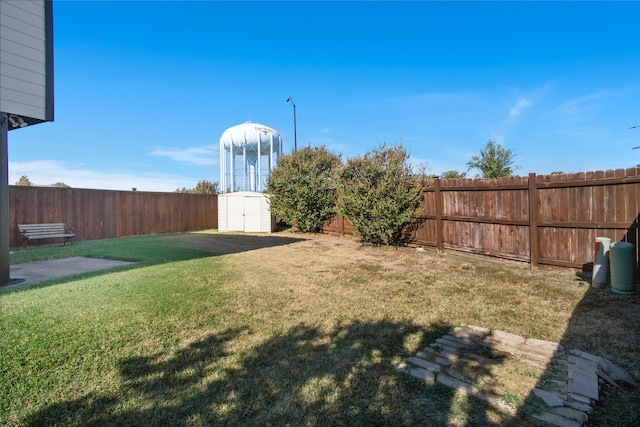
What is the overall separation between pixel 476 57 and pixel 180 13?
9160 millimetres

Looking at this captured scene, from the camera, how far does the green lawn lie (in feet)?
6.31

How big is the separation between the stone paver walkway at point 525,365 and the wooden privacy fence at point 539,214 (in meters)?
3.46

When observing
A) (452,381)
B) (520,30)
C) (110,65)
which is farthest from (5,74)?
(520,30)

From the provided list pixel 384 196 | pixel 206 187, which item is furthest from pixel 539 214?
pixel 206 187

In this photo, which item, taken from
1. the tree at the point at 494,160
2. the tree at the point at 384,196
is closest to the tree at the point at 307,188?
the tree at the point at 384,196

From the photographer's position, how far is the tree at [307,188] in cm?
1323

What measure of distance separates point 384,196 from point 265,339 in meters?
6.29

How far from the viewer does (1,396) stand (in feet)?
6.67

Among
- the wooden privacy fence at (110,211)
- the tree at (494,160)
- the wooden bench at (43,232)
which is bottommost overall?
the wooden bench at (43,232)

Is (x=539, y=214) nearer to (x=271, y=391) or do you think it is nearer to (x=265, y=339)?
(x=265, y=339)

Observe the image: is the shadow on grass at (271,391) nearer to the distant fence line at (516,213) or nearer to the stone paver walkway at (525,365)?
the stone paver walkway at (525,365)

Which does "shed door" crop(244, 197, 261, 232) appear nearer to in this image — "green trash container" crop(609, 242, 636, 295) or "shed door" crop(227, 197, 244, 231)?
"shed door" crop(227, 197, 244, 231)

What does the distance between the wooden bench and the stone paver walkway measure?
39.6 ft

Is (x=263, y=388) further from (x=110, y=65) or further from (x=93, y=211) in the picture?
(x=93, y=211)
